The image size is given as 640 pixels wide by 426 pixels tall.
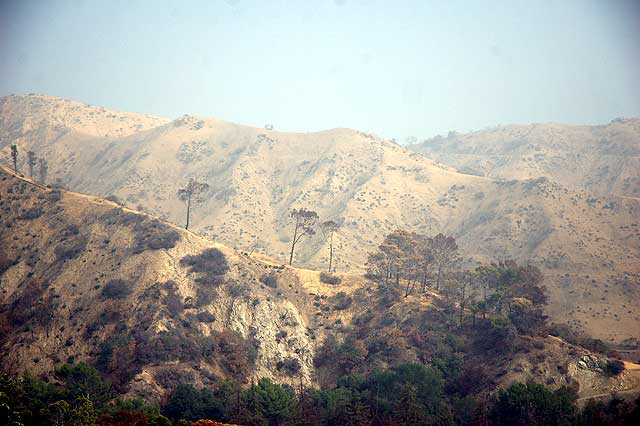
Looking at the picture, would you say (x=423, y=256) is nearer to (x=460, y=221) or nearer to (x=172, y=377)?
(x=172, y=377)

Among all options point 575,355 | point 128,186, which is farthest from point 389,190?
point 575,355

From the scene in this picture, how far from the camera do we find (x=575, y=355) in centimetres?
7431

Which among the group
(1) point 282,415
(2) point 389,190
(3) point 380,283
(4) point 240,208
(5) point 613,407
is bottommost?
(1) point 282,415

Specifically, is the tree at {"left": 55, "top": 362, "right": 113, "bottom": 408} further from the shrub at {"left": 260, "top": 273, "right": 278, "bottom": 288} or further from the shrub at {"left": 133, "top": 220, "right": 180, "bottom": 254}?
the shrub at {"left": 260, "top": 273, "right": 278, "bottom": 288}

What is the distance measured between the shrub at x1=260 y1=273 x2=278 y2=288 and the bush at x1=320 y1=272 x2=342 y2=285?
11075mm

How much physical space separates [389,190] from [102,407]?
491ft

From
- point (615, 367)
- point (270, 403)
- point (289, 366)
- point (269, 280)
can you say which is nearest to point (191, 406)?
point (270, 403)

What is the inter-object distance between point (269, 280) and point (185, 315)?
21246mm

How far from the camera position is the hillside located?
74.2 meters

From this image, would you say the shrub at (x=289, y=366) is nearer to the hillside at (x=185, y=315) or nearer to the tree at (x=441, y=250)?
the hillside at (x=185, y=315)

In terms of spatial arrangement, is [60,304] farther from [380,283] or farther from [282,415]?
[380,283]

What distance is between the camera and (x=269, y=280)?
10275cm

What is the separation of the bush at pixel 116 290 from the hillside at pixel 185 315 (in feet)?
0.70

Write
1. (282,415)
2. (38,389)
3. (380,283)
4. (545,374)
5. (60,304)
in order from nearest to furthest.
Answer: (38,389) < (282,415) < (545,374) < (60,304) < (380,283)
